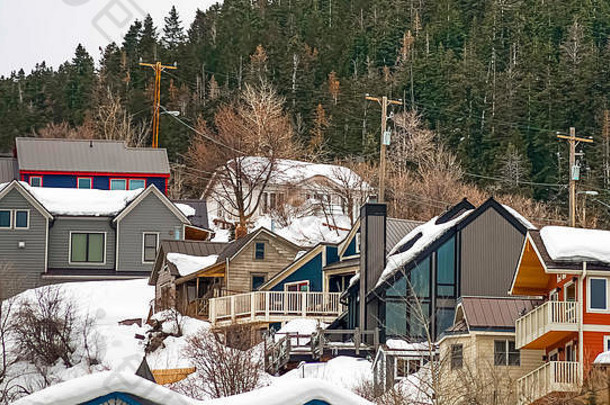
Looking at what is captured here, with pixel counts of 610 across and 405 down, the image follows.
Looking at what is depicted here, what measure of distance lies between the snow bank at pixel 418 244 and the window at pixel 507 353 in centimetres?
586

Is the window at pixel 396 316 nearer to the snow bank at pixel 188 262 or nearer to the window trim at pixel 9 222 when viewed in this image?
the snow bank at pixel 188 262

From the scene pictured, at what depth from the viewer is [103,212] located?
216ft

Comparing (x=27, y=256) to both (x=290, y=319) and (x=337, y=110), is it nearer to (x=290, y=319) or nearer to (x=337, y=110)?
(x=290, y=319)

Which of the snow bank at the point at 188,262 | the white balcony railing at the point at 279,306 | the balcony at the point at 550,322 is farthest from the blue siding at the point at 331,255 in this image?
the balcony at the point at 550,322

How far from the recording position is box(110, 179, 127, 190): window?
7675 cm

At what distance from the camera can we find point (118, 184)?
76875mm

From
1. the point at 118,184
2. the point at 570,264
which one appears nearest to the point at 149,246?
the point at 118,184

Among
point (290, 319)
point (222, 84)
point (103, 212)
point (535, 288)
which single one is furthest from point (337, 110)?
point (535, 288)

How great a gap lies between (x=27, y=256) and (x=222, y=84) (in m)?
75.6

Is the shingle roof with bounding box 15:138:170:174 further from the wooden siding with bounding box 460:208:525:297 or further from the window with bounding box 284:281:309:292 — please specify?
the wooden siding with bounding box 460:208:525:297

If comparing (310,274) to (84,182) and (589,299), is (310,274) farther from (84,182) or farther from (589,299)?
(84,182)

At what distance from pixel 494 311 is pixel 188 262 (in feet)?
67.5

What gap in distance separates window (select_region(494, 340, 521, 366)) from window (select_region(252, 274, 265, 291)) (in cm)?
1811

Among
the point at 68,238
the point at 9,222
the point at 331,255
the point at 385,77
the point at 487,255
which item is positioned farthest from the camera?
the point at 385,77
